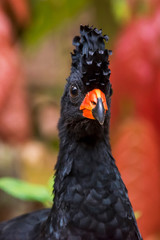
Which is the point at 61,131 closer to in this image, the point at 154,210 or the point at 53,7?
the point at 154,210

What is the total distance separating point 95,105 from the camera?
4.77 ft

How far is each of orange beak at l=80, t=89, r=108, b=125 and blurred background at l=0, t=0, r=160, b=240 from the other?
502mm

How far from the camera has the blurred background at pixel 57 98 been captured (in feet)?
9.74

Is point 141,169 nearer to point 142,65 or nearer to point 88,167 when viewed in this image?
point 142,65

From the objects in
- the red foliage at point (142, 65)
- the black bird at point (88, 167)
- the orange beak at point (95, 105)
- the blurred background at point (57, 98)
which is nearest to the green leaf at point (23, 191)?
the blurred background at point (57, 98)

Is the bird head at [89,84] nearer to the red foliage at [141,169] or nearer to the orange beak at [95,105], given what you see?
the orange beak at [95,105]

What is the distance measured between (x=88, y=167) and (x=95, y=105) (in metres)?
0.25

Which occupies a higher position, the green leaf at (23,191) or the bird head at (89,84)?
the bird head at (89,84)

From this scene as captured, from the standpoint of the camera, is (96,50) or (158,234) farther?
(158,234)

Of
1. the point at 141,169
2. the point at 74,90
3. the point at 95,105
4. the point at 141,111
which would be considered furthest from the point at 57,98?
the point at 95,105

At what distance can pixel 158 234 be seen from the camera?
3096mm

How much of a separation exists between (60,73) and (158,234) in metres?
2.63

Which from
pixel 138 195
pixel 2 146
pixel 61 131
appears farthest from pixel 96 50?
pixel 2 146

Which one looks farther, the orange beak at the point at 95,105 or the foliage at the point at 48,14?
the foliage at the point at 48,14
